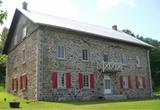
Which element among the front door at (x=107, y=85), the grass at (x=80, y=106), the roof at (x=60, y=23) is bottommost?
the grass at (x=80, y=106)

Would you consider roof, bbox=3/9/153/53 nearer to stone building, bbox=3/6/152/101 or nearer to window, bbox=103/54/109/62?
stone building, bbox=3/6/152/101

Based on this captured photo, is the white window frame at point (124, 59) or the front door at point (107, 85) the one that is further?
the white window frame at point (124, 59)

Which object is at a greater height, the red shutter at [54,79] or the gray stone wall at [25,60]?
the gray stone wall at [25,60]

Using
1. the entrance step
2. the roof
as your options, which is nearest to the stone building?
the roof

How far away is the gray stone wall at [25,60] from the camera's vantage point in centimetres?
2117

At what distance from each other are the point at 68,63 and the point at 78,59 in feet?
4.15

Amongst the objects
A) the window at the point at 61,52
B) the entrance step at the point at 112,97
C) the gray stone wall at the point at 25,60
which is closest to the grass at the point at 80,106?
the gray stone wall at the point at 25,60

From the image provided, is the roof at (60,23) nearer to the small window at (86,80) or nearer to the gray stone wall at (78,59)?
the gray stone wall at (78,59)

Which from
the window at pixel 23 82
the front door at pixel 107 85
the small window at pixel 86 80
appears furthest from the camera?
the front door at pixel 107 85

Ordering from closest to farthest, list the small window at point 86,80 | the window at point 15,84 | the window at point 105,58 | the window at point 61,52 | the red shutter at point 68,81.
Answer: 1. the red shutter at point 68,81
2. the window at point 61,52
3. the small window at point 86,80
4. the window at point 105,58
5. the window at point 15,84

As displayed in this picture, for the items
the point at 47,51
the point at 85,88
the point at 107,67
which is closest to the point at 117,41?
the point at 107,67

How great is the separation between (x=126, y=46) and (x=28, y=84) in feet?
38.6

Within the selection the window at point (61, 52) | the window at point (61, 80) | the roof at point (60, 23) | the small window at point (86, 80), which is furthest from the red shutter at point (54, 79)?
the roof at point (60, 23)

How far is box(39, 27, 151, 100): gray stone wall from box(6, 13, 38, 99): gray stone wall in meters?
0.99
